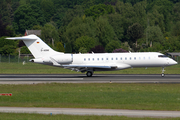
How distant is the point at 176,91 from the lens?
2458 centimetres

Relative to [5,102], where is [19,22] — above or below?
above

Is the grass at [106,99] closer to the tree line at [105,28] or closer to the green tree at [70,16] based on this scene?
the tree line at [105,28]

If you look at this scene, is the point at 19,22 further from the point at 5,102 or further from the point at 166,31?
the point at 5,102

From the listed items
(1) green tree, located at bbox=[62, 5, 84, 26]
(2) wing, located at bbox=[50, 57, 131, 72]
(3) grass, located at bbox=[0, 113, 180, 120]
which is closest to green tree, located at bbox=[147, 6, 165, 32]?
(1) green tree, located at bbox=[62, 5, 84, 26]

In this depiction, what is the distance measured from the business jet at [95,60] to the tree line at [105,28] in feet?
136

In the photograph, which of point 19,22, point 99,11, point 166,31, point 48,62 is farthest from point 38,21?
point 48,62

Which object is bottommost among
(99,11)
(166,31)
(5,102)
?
(5,102)

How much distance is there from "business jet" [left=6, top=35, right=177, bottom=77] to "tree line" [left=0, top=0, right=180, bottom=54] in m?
41.5

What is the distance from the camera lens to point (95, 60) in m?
39.0

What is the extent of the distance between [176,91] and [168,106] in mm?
6685

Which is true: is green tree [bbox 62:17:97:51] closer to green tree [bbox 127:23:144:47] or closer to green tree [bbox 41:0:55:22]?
green tree [bbox 127:23:144:47]

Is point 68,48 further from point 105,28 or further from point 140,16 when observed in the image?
point 140,16

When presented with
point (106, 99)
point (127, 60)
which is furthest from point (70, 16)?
point (106, 99)

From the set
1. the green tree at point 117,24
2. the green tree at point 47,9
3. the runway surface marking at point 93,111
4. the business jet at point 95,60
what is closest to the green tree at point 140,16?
the green tree at point 117,24
